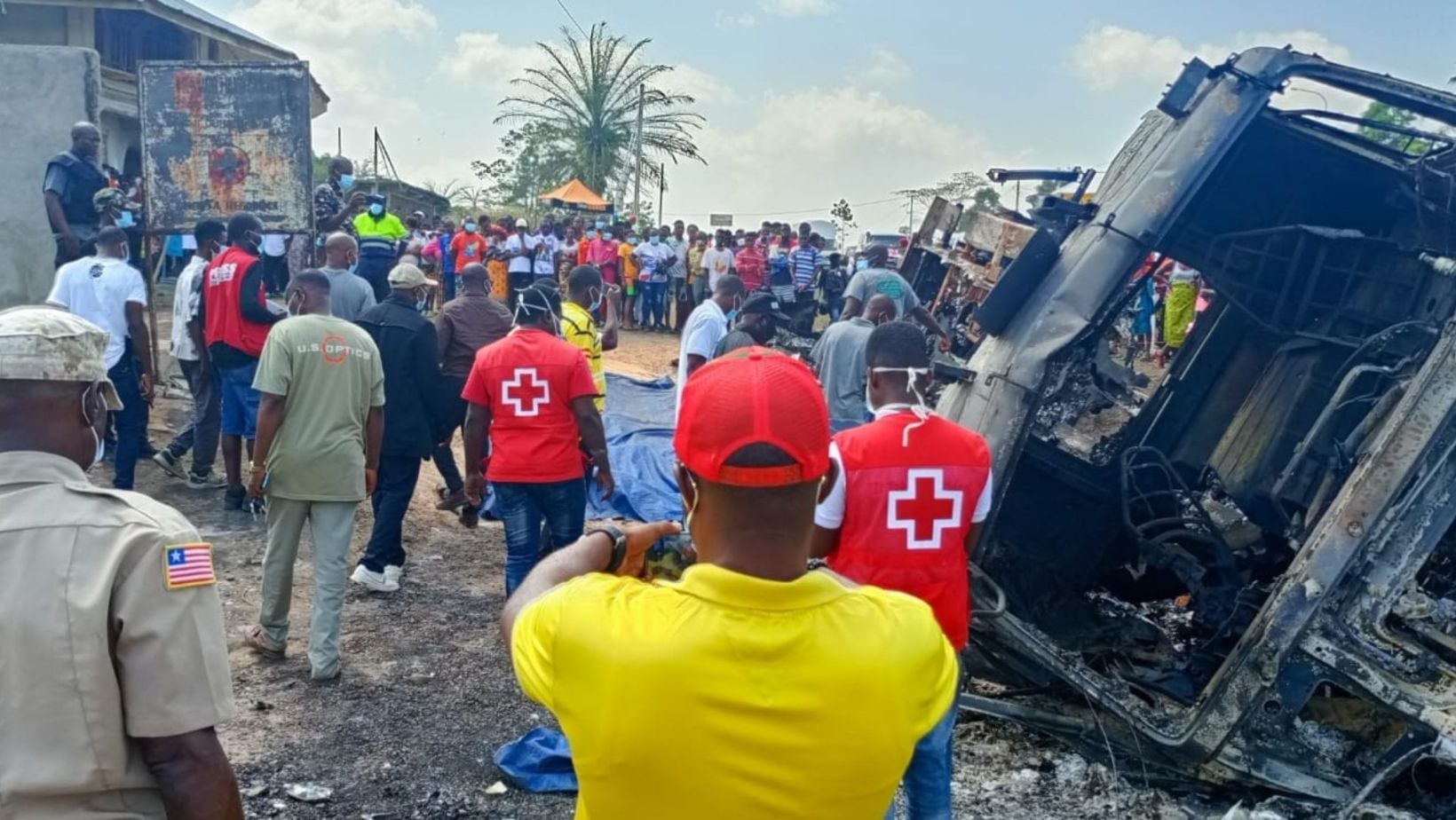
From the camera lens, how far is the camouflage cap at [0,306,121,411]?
193 centimetres

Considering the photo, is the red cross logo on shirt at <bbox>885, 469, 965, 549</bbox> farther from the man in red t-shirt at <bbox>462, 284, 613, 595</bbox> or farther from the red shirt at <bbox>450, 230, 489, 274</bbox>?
the red shirt at <bbox>450, 230, 489, 274</bbox>

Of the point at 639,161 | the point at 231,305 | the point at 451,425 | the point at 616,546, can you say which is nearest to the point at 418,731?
the point at 451,425

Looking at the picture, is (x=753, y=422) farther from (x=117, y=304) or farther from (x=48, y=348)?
(x=117, y=304)

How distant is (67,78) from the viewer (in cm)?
995

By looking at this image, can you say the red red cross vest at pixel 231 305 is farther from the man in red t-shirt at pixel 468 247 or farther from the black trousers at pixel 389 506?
the man in red t-shirt at pixel 468 247

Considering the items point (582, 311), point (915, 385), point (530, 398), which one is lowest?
point (530, 398)

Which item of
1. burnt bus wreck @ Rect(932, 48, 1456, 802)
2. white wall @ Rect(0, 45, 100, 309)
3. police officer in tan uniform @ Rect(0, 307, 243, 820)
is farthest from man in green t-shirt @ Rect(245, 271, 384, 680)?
white wall @ Rect(0, 45, 100, 309)

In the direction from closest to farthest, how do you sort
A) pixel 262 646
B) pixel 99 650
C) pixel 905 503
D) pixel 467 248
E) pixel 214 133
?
pixel 99 650 < pixel 905 503 < pixel 262 646 < pixel 214 133 < pixel 467 248

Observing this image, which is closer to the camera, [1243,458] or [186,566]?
[186,566]

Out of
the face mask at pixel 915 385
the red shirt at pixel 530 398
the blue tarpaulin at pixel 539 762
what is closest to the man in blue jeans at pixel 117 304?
the red shirt at pixel 530 398

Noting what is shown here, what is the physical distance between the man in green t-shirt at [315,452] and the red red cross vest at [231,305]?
6.58 ft

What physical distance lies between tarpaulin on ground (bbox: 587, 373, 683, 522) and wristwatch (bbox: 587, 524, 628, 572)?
4763 millimetres

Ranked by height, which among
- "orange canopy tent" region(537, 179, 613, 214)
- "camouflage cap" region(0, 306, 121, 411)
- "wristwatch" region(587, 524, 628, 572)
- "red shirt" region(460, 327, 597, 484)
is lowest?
"red shirt" region(460, 327, 597, 484)

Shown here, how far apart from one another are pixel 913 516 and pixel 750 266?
15.5 m
